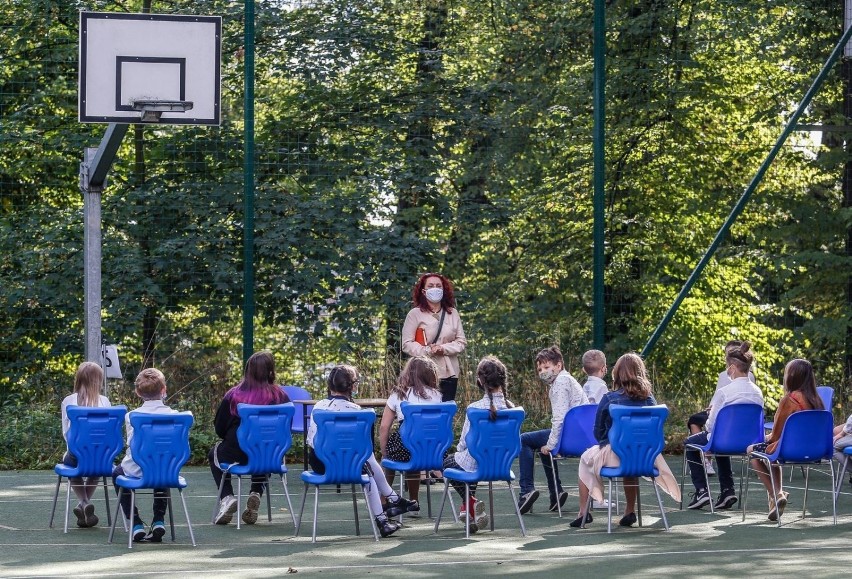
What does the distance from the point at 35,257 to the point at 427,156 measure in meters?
4.13

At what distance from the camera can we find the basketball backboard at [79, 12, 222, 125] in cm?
1106

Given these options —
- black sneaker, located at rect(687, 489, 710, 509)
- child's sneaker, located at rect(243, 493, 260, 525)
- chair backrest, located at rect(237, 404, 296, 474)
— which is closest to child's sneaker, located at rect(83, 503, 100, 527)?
child's sneaker, located at rect(243, 493, 260, 525)

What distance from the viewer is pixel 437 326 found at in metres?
11.5

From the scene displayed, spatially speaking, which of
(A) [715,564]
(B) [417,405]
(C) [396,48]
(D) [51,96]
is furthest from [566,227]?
(A) [715,564]

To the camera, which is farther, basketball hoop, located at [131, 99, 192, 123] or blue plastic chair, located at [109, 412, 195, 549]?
basketball hoop, located at [131, 99, 192, 123]

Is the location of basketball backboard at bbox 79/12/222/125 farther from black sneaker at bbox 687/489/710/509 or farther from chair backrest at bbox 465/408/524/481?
black sneaker at bbox 687/489/710/509

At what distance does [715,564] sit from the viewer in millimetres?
7707

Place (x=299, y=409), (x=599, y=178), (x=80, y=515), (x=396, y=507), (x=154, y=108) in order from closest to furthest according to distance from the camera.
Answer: (x=396, y=507), (x=80, y=515), (x=154, y=108), (x=299, y=409), (x=599, y=178)

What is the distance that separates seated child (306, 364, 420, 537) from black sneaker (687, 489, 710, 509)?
2241 mm

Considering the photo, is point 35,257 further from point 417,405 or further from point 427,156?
point 417,405

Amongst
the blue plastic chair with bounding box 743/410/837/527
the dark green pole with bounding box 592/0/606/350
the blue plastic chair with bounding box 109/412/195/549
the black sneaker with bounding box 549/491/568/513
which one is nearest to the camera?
the blue plastic chair with bounding box 109/412/195/549

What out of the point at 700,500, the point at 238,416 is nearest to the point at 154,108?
the point at 238,416

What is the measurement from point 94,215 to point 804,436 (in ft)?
18.2

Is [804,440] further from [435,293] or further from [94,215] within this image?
[94,215]
